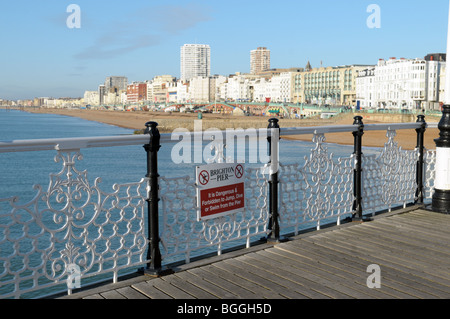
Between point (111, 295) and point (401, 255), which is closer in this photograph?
point (111, 295)

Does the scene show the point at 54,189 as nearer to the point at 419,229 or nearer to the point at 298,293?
the point at 298,293

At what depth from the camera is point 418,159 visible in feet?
24.2

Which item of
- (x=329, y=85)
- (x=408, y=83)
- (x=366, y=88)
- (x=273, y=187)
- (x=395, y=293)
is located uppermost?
(x=329, y=85)

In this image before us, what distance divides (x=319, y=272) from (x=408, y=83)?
112 metres

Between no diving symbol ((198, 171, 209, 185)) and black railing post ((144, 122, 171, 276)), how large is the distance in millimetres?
449

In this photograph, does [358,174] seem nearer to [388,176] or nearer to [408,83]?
[388,176]

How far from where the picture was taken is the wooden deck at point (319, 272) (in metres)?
3.80

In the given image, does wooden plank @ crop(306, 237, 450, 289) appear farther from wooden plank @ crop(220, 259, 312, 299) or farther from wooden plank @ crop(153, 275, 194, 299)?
wooden plank @ crop(153, 275, 194, 299)

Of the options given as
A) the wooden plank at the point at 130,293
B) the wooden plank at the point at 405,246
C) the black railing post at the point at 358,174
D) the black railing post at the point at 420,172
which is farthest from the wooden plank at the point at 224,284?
the black railing post at the point at 420,172

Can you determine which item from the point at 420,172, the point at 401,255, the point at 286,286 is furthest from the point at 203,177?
the point at 420,172

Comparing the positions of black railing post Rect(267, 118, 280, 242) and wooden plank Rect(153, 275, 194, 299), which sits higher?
black railing post Rect(267, 118, 280, 242)

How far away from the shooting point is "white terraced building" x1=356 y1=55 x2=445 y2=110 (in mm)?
104375

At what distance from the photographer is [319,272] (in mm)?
4297

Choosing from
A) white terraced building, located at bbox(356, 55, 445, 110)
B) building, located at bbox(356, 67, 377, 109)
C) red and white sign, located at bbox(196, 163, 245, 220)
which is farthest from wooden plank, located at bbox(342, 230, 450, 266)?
building, located at bbox(356, 67, 377, 109)
